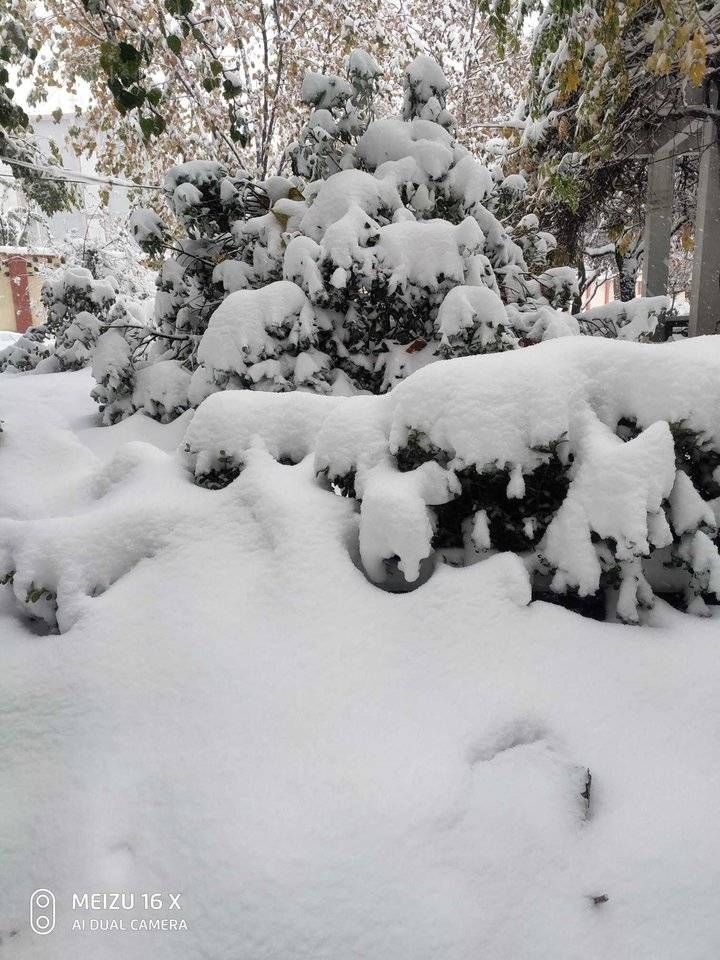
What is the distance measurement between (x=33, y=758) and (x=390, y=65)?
1231 cm

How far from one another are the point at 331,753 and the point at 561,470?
0.97m

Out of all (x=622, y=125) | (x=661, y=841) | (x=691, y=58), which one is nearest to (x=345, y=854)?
(x=661, y=841)

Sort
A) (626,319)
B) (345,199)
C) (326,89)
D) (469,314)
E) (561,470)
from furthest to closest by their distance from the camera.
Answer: (626,319), (326,89), (345,199), (469,314), (561,470)

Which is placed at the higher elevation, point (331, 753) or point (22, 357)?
point (22, 357)

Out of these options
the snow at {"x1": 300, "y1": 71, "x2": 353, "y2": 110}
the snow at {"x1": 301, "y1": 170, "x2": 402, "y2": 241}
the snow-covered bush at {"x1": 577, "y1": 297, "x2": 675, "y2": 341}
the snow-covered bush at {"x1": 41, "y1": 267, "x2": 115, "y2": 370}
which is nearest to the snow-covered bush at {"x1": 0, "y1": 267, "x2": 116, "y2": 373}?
the snow-covered bush at {"x1": 41, "y1": 267, "x2": 115, "y2": 370}

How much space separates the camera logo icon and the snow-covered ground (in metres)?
0.02

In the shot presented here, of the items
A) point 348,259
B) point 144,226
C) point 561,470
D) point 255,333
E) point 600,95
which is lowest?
point 561,470

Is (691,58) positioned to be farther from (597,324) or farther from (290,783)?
(290,783)

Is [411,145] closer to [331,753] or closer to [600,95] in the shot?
[600,95]

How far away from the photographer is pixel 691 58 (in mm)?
3184

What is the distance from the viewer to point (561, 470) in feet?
5.88

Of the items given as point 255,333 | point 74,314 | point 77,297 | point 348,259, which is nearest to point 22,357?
point 74,314

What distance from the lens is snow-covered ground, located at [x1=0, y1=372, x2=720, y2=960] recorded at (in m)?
1.18

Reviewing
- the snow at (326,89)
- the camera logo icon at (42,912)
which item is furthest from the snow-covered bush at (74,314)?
the camera logo icon at (42,912)
